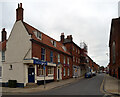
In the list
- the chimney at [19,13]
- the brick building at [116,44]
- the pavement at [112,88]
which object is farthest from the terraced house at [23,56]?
the brick building at [116,44]

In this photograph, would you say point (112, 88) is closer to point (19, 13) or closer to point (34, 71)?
point (34, 71)

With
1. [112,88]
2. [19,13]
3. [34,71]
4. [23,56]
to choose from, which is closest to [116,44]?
[112,88]

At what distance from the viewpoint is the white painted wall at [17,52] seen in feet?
62.6

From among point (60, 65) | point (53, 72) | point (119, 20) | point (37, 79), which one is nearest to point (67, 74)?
point (60, 65)

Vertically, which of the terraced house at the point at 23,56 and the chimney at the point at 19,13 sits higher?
the chimney at the point at 19,13

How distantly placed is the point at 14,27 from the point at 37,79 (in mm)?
8409

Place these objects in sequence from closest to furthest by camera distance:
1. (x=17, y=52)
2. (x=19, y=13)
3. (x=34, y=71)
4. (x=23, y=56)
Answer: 1. (x=34, y=71)
2. (x=23, y=56)
3. (x=17, y=52)
4. (x=19, y=13)

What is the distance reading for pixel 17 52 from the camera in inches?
788

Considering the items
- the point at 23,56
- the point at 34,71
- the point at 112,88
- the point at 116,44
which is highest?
the point at 116,44

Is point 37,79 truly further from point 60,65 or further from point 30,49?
point 60,65

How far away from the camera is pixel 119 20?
27.7m

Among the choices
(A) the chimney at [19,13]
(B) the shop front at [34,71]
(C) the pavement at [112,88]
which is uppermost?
(A) the chimney at [19,13]

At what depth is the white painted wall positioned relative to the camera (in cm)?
1908

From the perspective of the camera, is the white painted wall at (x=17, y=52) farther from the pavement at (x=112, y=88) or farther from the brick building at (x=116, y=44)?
the brick building at (x=116, y=44)
